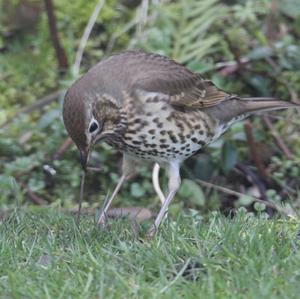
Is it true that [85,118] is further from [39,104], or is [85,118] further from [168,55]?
[168,55]

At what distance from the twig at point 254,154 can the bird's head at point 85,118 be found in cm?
241

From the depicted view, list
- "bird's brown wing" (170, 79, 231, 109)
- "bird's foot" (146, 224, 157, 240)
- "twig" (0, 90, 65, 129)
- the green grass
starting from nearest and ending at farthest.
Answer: the green grass < "bird's foot" (146, 224, 157, 240) < "bird's brown wing" (170, 79, 231, 109) < "twig" (0, 90, 65, 129)

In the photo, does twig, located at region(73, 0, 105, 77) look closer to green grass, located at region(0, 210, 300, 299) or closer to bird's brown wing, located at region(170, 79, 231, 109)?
bird's brown wing, located at region(170, 79, 231, 109)

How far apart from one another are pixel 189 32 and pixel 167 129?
139 inches

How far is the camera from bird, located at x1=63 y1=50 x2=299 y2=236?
556 centimetres

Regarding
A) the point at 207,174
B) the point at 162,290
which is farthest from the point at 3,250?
the point at 207,174

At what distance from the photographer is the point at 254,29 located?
9.55 metres

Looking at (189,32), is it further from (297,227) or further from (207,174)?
(297,227)

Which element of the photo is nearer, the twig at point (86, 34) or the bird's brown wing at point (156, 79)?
the bird's brown wing at point (156, 79)

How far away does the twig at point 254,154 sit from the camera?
314 inches

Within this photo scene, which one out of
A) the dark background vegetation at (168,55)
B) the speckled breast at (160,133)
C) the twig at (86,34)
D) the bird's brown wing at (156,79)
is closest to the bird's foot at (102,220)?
the speckled breast at (160,133)

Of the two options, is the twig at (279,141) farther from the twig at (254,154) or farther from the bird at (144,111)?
the bird at (144,111)

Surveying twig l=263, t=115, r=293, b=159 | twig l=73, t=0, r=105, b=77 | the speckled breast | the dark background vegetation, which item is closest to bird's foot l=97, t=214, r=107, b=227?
the speckled breast

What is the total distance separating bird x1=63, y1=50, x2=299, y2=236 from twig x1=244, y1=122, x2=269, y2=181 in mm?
1276
